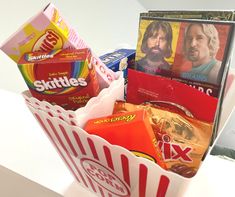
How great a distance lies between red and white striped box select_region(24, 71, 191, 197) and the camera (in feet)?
1.11

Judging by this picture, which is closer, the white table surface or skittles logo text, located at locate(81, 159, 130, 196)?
skittles logo text, located at locate(81, 159, 130, 196)

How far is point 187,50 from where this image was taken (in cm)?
42

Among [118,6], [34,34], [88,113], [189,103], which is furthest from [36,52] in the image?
[118,6]

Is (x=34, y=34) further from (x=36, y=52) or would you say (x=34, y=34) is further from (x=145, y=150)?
(x=145, y=150)

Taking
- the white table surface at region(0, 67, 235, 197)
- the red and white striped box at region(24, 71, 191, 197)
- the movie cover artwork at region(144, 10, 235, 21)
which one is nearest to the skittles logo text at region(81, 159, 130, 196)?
the red and white striped box at region(24, 71, 191, 197)

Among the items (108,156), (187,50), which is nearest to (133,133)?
(108,156)

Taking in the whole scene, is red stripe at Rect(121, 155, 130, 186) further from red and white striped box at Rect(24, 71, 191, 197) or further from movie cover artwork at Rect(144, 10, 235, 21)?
movie cover artwork at Rect(144, 10, 235, 21)

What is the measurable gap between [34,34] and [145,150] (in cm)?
24

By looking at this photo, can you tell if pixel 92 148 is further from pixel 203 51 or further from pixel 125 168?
pixel 203 51

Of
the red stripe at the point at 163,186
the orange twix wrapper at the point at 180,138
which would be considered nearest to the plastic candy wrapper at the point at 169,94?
the orange twix wrapper at the point at 180,138

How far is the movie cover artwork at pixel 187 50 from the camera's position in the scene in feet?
1.26

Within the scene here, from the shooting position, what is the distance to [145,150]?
1.18ft

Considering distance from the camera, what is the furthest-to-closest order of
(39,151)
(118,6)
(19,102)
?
1. (118,6)
2. (19,102)
3. (39,151)

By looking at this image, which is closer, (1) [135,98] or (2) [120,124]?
(2) [120,124]
